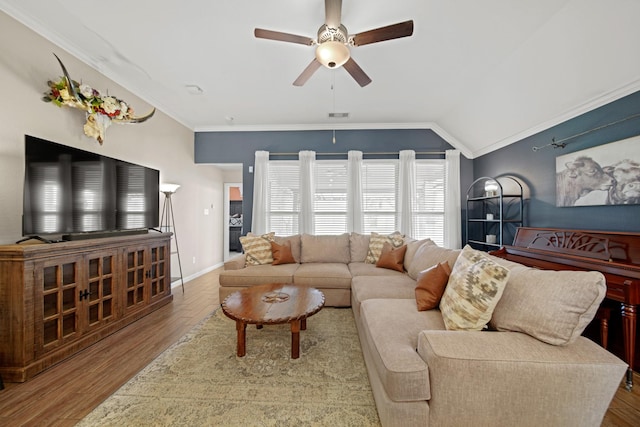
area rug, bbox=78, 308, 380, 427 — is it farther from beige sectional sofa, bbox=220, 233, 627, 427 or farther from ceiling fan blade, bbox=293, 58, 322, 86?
ceiling fan blade, bbox=293, 58, 322, 86

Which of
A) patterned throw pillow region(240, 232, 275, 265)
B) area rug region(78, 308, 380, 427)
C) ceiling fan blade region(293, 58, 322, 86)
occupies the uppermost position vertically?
ceiling fan blade region(293, 58, 322, 86)

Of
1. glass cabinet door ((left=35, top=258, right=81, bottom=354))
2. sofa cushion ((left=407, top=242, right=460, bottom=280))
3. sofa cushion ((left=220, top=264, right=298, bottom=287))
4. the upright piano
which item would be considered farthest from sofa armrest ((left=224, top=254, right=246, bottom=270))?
the upright piano

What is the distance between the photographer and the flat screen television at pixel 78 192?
2.08m

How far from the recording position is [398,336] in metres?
1.55

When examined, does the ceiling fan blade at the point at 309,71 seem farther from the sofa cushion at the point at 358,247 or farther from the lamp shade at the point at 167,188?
the lamp shade at the point at 167,188

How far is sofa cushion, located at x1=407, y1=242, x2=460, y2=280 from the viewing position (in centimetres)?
232

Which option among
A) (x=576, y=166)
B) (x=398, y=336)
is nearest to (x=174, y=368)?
(x=398, y=336)

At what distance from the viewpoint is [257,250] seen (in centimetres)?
365

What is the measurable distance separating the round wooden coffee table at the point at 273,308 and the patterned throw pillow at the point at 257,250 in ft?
3.38

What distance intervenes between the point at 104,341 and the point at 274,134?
3823 mm

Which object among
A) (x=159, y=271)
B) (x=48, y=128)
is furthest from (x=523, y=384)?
(x=48, y=128)

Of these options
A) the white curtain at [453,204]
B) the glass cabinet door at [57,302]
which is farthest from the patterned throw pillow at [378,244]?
the glass cabinet door at [57,302]

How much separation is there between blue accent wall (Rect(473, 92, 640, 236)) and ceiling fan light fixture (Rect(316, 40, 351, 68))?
260cm

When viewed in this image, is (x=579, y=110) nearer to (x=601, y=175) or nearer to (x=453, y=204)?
(x=601, y=175)
